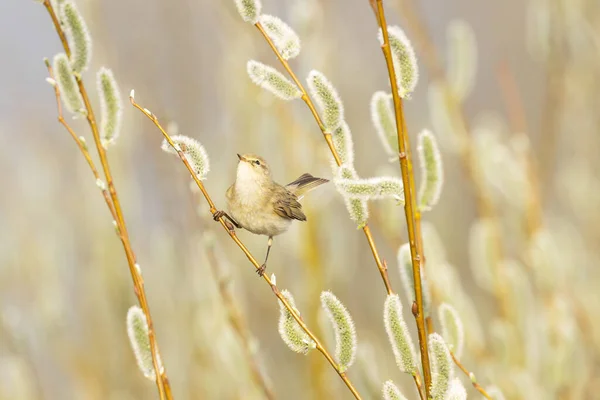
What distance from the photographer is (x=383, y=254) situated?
15.6ft

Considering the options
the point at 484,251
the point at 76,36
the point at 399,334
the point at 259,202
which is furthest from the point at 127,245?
the point at 484,251

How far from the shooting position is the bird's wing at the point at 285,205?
2.21 metres

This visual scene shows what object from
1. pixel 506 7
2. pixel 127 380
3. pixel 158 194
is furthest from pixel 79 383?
pixel 506 7

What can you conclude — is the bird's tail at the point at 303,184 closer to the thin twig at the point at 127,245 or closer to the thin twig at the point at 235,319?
the thin twig at the point at 235,319

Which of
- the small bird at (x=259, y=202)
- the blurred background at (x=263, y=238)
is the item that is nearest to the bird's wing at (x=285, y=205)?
the small bird at (x=259, y=202)

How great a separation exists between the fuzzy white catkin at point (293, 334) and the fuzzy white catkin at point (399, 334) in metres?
0.16

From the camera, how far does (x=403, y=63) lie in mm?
1449

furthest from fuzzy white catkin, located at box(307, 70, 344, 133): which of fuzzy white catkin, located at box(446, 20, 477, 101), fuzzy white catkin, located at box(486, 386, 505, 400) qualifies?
fuzzy white catkin, located at box(446, 20, 477, 101)

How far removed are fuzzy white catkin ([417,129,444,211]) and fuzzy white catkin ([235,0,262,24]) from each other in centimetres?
45

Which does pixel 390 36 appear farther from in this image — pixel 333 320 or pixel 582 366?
pixel 582 366

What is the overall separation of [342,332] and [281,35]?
0.58 m

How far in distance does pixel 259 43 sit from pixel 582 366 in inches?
68.1

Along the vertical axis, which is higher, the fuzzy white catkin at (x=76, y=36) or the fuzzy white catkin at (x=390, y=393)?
the fuzzy white catkin at (x=76, y=36)

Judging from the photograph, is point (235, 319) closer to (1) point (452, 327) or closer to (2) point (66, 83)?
(1) point (452, 327)
